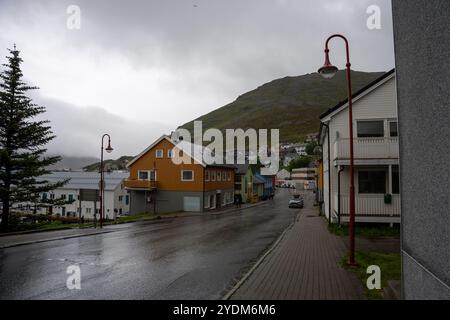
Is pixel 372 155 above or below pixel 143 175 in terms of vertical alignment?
above

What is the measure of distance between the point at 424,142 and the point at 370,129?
13702mm

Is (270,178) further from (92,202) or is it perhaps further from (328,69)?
(328,69)

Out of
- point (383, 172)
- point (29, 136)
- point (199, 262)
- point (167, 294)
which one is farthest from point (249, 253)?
point (29, 136)

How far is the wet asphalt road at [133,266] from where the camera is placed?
23.4 feet

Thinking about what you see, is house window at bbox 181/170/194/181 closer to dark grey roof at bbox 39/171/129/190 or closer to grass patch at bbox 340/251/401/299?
dark grey roof at bbox 39/171/129/190

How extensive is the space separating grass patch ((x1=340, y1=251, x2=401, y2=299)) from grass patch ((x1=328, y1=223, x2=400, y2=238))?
4502 mm

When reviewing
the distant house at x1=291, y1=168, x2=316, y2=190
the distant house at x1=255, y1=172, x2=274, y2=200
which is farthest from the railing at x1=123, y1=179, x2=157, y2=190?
the distant house at x1=291, y1=168, x2=316, y2=190

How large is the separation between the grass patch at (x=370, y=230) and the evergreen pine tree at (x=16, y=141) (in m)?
22.2

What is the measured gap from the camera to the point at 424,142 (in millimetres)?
4754

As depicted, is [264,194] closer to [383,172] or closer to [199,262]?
[383,172]

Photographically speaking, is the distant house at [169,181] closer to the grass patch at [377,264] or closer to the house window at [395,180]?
the house window at [395,180]

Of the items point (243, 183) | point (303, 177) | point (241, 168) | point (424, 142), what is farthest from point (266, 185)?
point (424, 142)

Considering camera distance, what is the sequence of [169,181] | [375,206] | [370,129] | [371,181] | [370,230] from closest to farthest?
1. [370,230]
2. [375,206]
3. [371,181]
4. [370,129]
5. [169,181]

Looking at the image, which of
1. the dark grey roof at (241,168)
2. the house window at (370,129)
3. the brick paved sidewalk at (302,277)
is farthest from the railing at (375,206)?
the dark grey roof at (241,168)
